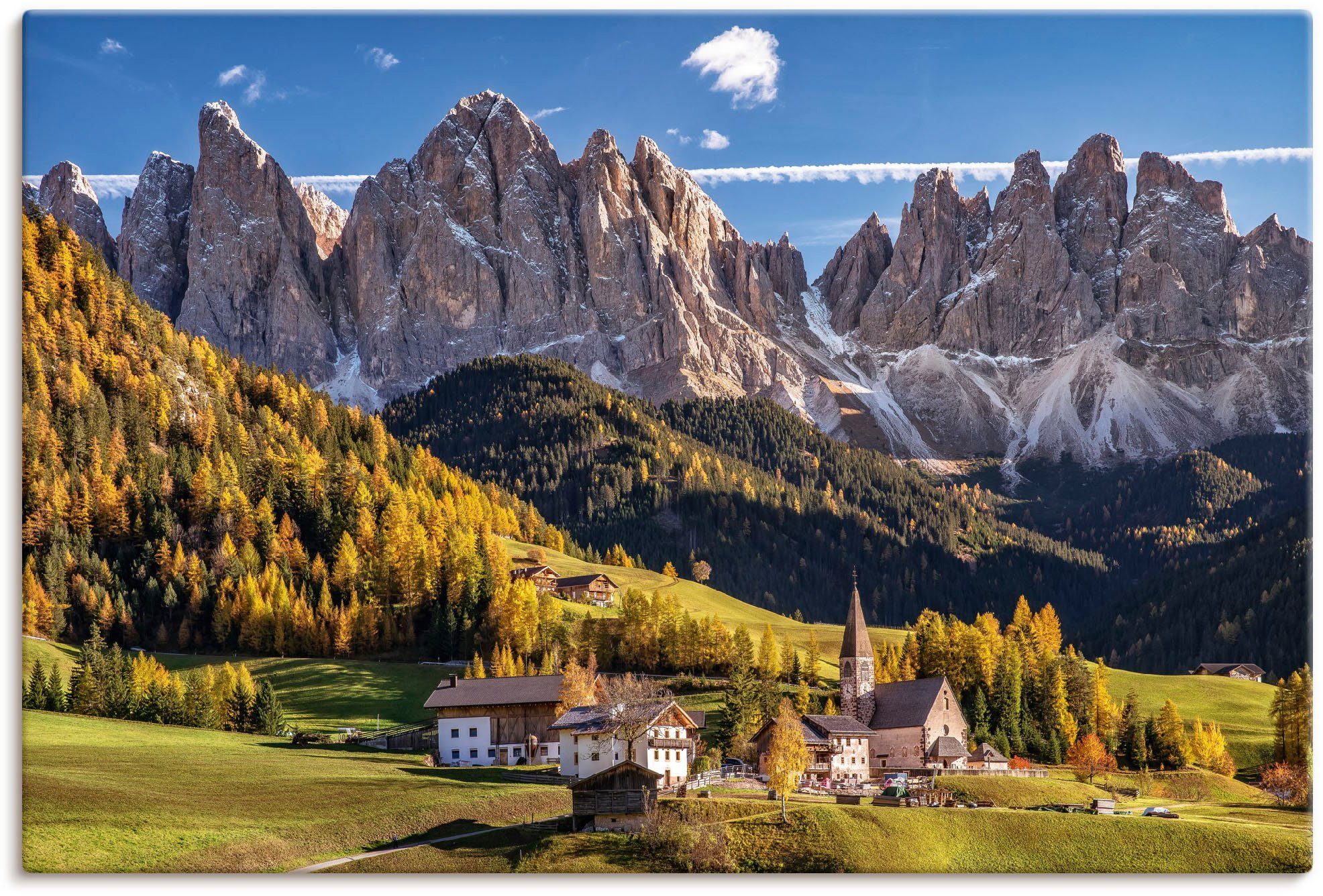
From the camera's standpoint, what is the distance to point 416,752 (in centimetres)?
6694

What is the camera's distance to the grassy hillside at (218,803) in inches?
1620

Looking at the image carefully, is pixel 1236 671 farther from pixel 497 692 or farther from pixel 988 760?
pixel 497 692

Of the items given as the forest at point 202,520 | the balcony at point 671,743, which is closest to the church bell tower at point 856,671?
the balcony at point 671,743

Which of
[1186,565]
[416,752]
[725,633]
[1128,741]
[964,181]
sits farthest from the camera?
[1186,565]

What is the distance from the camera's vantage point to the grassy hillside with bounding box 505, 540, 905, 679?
11812 centimetres

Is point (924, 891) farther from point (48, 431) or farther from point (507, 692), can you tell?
point (48, 431)

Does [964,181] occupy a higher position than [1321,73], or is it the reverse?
[964,181]

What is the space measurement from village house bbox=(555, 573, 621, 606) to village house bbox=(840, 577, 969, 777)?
39.1m

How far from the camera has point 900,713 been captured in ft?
233

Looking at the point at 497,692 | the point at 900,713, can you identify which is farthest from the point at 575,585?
the point at 900,713

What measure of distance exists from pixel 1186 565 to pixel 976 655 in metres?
96.0

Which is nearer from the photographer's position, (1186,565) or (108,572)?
(108,572)

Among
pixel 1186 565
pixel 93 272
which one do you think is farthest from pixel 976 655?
pixel 1186 565

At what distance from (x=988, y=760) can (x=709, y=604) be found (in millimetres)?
62453
